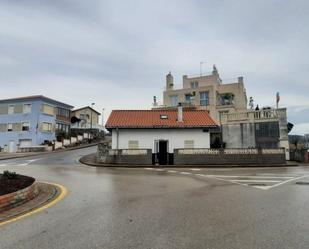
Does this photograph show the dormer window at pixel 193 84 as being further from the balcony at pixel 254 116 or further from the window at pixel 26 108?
the window at pixel 26 108

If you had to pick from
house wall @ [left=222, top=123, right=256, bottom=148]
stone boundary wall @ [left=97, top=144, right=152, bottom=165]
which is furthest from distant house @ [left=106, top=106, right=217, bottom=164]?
house wall @ [left=222, top=123, right=256, bottom=148]

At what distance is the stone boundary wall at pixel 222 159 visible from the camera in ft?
71.2

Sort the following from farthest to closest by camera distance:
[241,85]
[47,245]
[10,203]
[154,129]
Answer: [241,85]
[154,129]
[10,203]
[47,245]

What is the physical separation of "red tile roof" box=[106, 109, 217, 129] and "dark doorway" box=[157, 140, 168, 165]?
1.62 m

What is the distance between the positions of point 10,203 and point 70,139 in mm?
42527

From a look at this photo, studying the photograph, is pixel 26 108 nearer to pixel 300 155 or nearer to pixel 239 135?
pixel 239 135

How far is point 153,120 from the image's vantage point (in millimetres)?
25250

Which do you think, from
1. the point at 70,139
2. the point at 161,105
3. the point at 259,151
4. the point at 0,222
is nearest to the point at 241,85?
the point at 161,105

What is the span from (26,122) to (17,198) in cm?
4044

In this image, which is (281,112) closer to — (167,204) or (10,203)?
(167,204)

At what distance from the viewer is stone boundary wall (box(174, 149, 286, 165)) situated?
2170 cm

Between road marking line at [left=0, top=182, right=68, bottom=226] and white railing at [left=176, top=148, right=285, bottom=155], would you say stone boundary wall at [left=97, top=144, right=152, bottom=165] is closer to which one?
white railing at [left=176, top=148, right=285, bottom=155]

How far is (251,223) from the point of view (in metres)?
5.33

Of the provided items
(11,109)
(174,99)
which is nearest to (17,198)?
(174,99)
